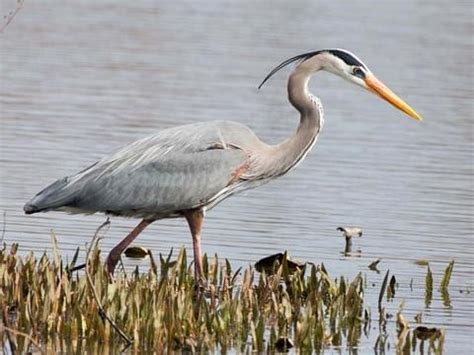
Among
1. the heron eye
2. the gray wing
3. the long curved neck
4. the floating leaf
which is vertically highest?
the heron eye

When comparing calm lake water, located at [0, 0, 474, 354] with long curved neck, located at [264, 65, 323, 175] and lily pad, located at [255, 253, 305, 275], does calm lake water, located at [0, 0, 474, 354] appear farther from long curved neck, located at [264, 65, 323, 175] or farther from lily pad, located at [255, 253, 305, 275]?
long curved neck, located at [264, 65, 323, 175]

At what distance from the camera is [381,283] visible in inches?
405

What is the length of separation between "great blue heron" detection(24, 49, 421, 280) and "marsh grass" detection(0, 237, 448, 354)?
0.61 metres

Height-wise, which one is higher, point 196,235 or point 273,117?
point 273,117

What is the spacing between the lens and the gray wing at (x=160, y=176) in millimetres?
9359

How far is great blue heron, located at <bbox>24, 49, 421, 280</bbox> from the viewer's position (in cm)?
935

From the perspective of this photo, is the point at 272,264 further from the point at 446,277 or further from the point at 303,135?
the point at 446,277

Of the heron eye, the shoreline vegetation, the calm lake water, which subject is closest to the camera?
the shoreline vegetation

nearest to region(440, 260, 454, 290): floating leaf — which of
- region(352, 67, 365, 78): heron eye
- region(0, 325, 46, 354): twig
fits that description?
region(352, 67, 365, 78): heron eye

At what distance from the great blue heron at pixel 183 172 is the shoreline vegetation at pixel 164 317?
1.83 ft

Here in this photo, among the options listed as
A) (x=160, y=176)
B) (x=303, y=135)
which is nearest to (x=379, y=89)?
(x=303, y=135)

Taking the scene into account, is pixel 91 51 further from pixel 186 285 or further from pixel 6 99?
pixel 186 285

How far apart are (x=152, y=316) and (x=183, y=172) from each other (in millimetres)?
1774

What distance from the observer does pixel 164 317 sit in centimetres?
795
